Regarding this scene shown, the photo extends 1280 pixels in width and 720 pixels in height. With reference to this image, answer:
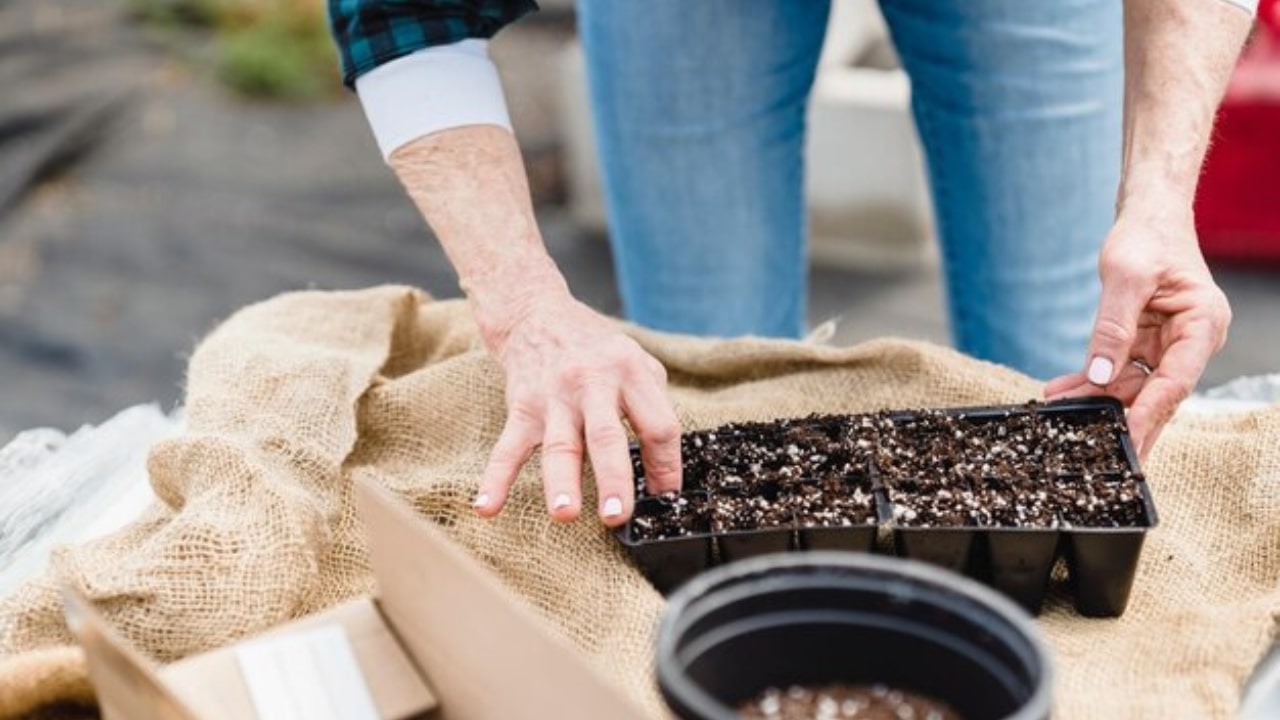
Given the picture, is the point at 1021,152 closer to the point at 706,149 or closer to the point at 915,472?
the point at 706,149

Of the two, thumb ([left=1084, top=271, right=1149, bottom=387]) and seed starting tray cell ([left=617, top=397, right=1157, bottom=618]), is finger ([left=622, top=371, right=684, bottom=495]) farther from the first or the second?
thumb ([left=1084, top=271, right=1149, bottom=387])

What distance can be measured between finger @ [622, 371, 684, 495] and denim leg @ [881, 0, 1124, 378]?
2.05 ft

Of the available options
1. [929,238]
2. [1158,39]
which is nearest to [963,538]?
[1158,39]

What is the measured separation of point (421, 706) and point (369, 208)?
2.77m

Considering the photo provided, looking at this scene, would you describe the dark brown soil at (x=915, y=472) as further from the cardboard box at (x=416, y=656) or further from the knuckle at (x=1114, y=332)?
the cardboard box at (x=416, y=656)

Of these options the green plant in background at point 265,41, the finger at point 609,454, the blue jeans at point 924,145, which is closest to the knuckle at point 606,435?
the finger at point 609,454

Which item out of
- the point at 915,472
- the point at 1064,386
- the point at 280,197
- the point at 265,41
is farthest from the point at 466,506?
the point at 265,41

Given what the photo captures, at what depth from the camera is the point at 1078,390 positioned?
3.78 ft

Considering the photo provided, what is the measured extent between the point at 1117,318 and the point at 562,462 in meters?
0.41

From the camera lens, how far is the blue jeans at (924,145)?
1.53 meters

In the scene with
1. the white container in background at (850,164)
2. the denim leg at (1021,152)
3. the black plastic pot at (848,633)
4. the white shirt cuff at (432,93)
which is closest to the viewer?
the black plastic pot at (848,633)

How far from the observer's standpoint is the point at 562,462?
107 cm

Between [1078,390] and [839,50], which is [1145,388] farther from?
[839,50]

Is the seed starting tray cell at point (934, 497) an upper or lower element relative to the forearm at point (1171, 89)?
lower
